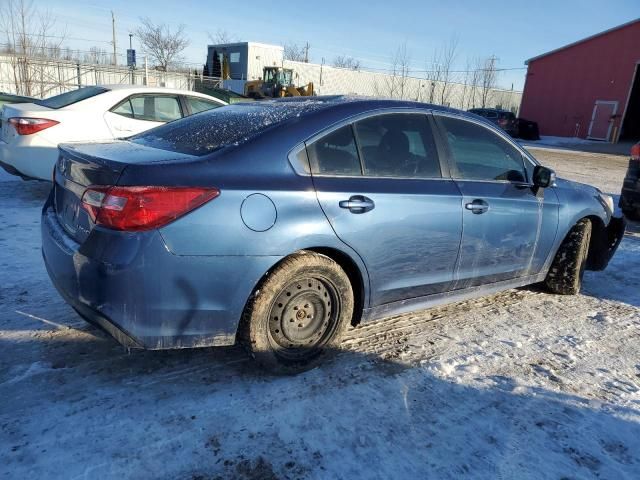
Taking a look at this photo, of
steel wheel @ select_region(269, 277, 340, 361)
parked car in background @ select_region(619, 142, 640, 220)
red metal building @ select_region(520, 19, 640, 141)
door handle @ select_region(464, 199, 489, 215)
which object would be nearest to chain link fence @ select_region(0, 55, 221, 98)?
parked car in background @ select_region(619, 142, 640, 220)

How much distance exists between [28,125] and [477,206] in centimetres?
541

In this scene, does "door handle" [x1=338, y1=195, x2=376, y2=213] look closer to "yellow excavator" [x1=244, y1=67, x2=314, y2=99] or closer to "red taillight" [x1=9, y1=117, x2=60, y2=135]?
"red taillight" [x1=9, y1=117, x2=60, y2=135]

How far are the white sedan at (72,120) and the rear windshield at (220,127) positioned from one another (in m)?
3.38

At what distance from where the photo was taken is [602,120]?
30062 mm

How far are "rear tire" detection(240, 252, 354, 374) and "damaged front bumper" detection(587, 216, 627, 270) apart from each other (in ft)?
10.4

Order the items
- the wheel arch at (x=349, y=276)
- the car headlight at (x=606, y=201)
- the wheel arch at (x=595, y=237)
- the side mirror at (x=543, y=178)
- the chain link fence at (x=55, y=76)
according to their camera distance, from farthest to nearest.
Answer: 1. the chain link fence at (x=55, y=76)
2. the car headlight at (x=606, y=201)
3. the wheel arch at (x=595, y=237)
4. the side mirror at (x=543, y=178)
5. the wheel arch at (x=349, y=276)

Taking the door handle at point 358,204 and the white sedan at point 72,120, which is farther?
the white sedan at point 72,120

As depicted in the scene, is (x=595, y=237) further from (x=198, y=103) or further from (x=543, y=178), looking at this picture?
(x=198, y=103)

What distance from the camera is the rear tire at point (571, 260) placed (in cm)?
438

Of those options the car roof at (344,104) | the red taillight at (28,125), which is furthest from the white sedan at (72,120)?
the car roof at (344,104)

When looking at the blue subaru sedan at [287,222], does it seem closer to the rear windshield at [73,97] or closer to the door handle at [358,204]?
the door handle at [358,204]

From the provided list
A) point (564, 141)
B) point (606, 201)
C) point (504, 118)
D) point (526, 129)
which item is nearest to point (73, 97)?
point (606, 201)

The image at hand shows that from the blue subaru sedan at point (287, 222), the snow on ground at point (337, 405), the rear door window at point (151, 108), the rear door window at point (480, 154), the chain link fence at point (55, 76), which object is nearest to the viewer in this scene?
the snow on ground at point (337, 405)

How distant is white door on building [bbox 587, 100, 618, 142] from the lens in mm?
29469
